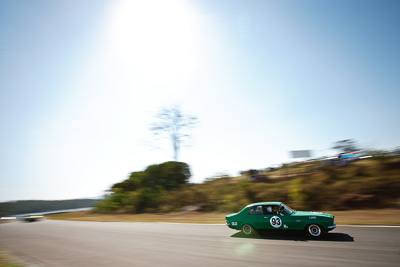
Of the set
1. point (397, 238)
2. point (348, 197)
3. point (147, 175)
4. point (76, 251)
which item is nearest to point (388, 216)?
point (348, 197)

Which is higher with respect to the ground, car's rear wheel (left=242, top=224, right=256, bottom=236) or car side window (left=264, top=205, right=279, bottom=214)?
car side window (left=264, top=205, right=279, bottom=214)

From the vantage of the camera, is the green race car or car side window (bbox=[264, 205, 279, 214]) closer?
the green race car

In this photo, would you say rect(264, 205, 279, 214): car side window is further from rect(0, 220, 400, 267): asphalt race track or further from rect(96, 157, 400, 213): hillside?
rect(96, 157, 400, 213): hillside

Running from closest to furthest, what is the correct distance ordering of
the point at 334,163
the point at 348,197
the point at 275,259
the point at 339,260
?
1. the point at 339,260
2. the point at 275,259
3. the point at 348,197
4. the point at 334,163

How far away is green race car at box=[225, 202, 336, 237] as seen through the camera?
25.3 ft

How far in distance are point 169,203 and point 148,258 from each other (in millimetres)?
21906

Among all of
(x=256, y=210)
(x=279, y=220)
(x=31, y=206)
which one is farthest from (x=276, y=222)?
(x=31, y=206)

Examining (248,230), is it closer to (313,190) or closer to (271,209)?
(271,209)

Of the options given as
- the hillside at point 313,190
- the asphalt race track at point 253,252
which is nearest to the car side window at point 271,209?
the asphalt race track at point 253,252

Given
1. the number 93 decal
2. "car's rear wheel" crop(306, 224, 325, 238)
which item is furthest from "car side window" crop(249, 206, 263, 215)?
"car's rear wheel" crop(306, 224, 325, 238)

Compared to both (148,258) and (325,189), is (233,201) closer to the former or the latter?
(325,189)

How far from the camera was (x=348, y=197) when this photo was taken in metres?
14.5

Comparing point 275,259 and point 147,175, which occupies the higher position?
point 147,175

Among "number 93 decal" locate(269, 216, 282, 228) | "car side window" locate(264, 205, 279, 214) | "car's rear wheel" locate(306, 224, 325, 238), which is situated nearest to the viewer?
"car's rear wheel" locate(306, 224, 325, 238)
